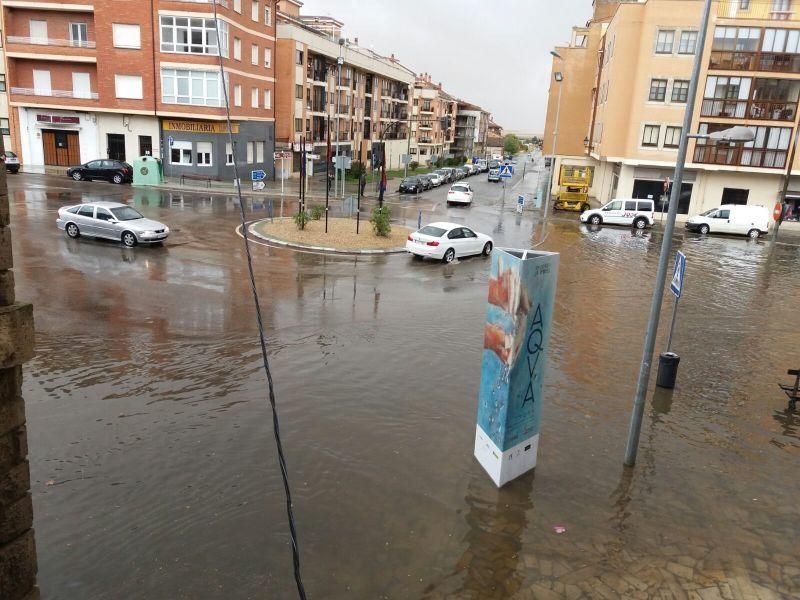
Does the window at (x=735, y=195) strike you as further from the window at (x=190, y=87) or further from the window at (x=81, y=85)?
the window at (x=81, y=85)

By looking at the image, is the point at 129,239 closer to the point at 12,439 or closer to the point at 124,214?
the point at 124,214

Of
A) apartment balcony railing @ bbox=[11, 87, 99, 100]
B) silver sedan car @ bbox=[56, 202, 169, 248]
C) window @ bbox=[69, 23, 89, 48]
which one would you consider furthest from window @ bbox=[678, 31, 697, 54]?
window @ bbox=[69, 23, 89, 48]

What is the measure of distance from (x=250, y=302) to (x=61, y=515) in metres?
8.96

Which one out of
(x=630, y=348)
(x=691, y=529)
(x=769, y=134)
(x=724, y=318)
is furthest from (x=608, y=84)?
(x=691, y=529)

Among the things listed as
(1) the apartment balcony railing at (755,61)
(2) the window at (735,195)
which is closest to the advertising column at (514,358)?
(1) the apartment balcony railing at (755,61)

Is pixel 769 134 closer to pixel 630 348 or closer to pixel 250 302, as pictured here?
pixel 630 348

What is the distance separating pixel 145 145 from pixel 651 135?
1369 inches

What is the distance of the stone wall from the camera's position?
432 cm

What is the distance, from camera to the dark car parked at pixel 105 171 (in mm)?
39688

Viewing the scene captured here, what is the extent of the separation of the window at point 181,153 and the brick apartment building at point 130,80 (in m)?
0.07

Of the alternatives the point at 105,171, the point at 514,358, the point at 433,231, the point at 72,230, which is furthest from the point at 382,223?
the point at 105,171

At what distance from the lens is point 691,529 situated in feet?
23.6

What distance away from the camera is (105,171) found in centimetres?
4006

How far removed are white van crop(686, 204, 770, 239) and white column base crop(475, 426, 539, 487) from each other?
30.7 m
